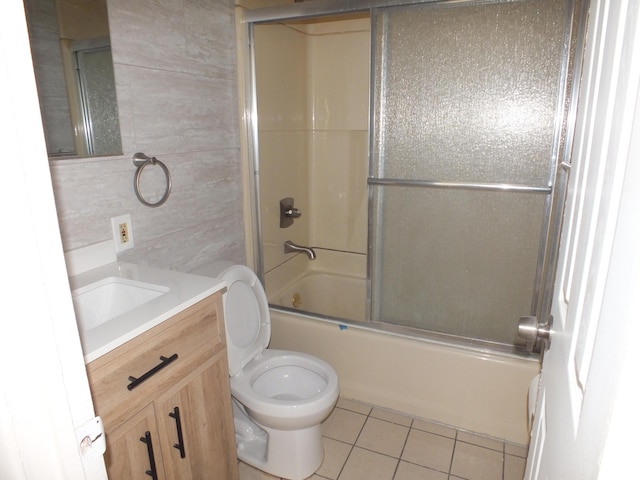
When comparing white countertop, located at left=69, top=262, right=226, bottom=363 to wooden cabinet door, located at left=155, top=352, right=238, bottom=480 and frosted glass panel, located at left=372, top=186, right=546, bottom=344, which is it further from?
frosted glass panel, located at left=372, top=186, right=546, bottom=344

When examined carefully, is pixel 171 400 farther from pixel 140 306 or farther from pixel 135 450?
pixel 140 306

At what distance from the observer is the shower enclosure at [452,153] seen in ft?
5.51

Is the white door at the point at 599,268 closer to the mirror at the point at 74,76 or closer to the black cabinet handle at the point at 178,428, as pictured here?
the black cabinet handle at the point at 178,428

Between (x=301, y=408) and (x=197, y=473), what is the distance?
1.37 ft

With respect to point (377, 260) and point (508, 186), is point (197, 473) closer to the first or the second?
point (377, 260)

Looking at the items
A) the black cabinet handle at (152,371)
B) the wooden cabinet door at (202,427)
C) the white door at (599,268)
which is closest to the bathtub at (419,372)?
the wooden cabinet door at (202,427)

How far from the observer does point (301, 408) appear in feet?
5.19

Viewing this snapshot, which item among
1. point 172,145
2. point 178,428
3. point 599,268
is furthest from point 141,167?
point 599,268

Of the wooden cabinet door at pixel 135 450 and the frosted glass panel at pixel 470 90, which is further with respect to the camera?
the frosted glass panel at pixel 470 90

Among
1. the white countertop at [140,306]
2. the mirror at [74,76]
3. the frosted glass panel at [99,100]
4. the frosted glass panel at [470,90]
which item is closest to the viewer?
the white countertop at [140,306]

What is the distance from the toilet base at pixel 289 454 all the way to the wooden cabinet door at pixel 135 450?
59cm

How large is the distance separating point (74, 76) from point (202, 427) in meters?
1.24

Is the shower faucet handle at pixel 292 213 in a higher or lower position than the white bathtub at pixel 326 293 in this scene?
higher

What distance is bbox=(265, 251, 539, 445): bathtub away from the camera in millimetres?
1884
